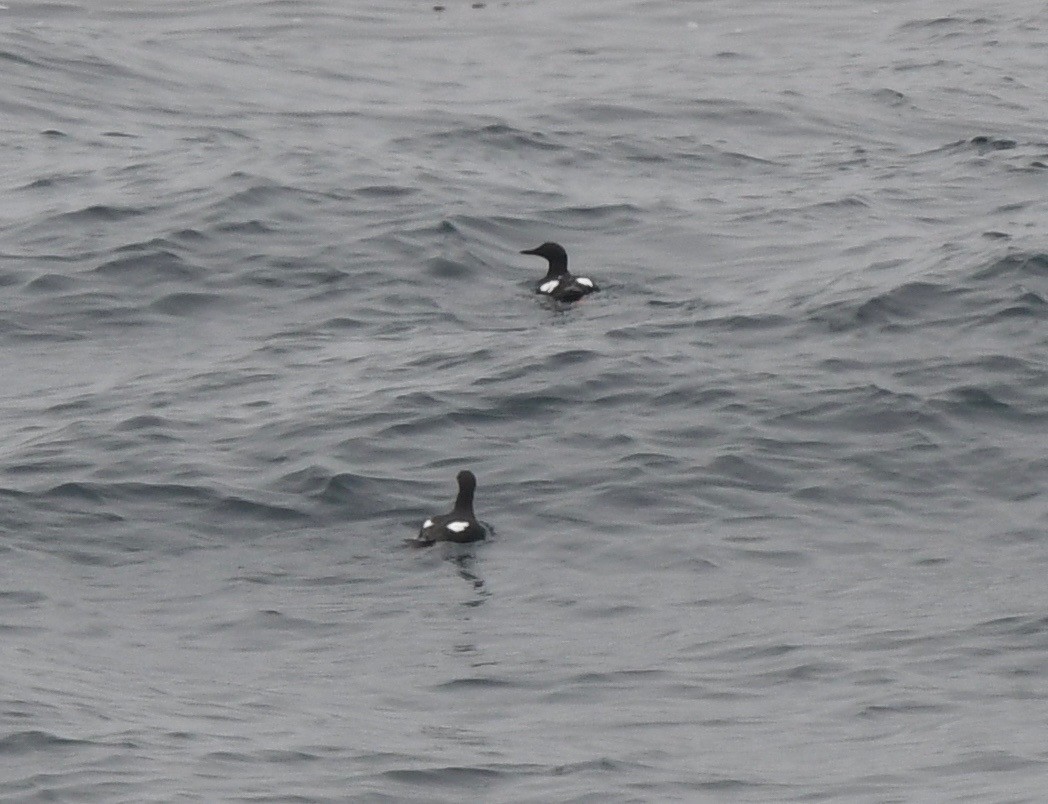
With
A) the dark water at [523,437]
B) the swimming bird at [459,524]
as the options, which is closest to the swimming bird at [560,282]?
the dark water at [523,437]

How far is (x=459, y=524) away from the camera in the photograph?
1568 centimetres

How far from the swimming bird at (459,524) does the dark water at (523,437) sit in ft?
0.49

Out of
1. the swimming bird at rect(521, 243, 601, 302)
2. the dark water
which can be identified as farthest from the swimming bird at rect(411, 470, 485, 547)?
the swimming bird at rect(521, 243, 601, 302)

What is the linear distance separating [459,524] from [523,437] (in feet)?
7.76

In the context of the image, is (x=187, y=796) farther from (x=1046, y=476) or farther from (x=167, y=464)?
(x=1046, y=476)

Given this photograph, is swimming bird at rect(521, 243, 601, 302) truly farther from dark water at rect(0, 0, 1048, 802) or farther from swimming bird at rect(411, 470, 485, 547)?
swimming bird at rect(411, 470, 485, 547)

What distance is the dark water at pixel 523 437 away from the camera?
12625 millimetres

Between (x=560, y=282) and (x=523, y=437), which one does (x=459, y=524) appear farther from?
(x=560, y=282)

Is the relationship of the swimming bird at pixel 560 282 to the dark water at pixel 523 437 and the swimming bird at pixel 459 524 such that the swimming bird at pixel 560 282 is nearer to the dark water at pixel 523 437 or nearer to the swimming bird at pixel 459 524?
the dark water at pixel 523 437

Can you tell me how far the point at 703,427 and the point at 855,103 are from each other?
13546mm

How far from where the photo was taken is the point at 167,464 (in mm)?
17422

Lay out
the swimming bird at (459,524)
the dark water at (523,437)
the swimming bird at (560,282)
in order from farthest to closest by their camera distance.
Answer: the swimming bird at (560,282) → the swimming bird at (459,524) → the dark water at (523,437)

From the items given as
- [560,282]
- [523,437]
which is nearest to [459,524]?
[523,437]

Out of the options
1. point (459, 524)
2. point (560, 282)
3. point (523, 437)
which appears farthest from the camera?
point (560, 282)
